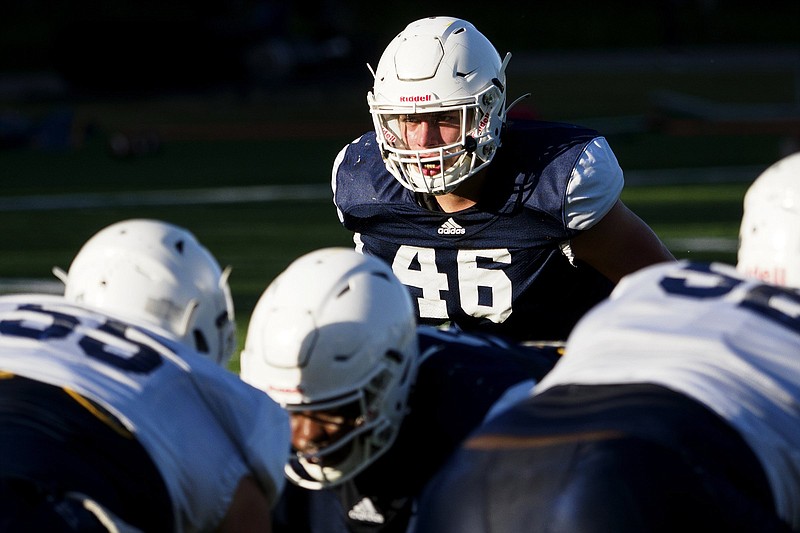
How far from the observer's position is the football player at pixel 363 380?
325 centimetres

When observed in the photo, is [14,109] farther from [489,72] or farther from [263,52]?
[489,72]

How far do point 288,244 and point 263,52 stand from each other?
30.0 feet

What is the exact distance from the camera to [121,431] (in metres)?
2.80

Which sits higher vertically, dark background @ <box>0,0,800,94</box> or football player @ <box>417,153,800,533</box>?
football player @ <box>417,153,800,533</box>

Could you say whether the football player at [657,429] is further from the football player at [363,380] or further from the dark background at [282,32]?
the dark background at [282,32]

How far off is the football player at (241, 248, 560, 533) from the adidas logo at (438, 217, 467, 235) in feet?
3.89

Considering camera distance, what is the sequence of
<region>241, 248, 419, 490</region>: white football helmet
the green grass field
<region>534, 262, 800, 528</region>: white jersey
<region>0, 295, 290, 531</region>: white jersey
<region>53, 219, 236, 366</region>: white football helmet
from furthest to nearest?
the green grass field
<region>53, 219, 236, 366</region>: white football helmet
<region>241, 248, 419, 490</region>: white football helmet
<region>0, 295, 290, 531</region>: white jersey
<region>534, 262, 800, 528</region>: white jersey

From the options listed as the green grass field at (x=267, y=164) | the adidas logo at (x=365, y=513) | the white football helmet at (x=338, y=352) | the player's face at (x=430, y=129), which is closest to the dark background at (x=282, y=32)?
the green grass field at (x=267, y=164)

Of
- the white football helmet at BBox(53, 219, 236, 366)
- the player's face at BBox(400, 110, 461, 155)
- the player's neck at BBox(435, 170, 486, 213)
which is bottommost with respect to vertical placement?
the player's neck at BBox(435, 170, 486, 213)

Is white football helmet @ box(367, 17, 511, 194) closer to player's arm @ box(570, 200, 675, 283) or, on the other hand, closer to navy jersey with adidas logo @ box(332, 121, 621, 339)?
navy jersey with adidas logo @ box(332, 121, 621, 339)

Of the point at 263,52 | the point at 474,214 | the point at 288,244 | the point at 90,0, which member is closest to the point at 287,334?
the point at 474,214

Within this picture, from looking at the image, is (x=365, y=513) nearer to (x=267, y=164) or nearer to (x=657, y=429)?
(x=657, y=429)

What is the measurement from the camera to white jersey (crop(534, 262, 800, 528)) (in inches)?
96.7

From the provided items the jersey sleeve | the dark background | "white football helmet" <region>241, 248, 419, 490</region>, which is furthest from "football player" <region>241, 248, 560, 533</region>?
the dark background
